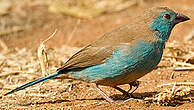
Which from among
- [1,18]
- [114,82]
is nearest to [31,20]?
[1,18]

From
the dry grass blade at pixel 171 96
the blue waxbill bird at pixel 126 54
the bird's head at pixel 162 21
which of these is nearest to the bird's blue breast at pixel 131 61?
the blue waxbill bird at pixel 126 54

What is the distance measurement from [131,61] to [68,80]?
5.55 feet

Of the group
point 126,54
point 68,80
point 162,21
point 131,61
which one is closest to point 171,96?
point 131,61

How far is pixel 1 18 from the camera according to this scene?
9.81 metres

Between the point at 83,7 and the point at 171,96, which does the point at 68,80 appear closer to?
the point at 171,96

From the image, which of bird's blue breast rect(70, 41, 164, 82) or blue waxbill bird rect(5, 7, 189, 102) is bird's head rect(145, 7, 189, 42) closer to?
blue waxbill bird rect(5, 7, 189, 102)

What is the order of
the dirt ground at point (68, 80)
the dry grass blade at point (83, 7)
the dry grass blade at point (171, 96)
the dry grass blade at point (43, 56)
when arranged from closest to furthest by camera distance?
1. the dry grass blade at point (171, 96)
2. the dirt ground at point (68, 80)
3. the dry grass blade at point (43, 56)
4. the dry grass blade at point (83, 7)

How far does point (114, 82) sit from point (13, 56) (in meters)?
3.34

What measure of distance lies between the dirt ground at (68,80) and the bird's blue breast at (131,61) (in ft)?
1.33

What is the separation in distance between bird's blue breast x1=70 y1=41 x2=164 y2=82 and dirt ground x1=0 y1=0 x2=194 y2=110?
0.40m

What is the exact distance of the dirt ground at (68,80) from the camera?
4.86 metres

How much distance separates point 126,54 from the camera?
4574mm

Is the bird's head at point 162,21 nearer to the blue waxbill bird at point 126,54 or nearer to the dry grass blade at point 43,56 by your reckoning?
the blue waxbill bird at point 126,54

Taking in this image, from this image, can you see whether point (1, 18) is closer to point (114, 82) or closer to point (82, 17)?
point (82, 17)
